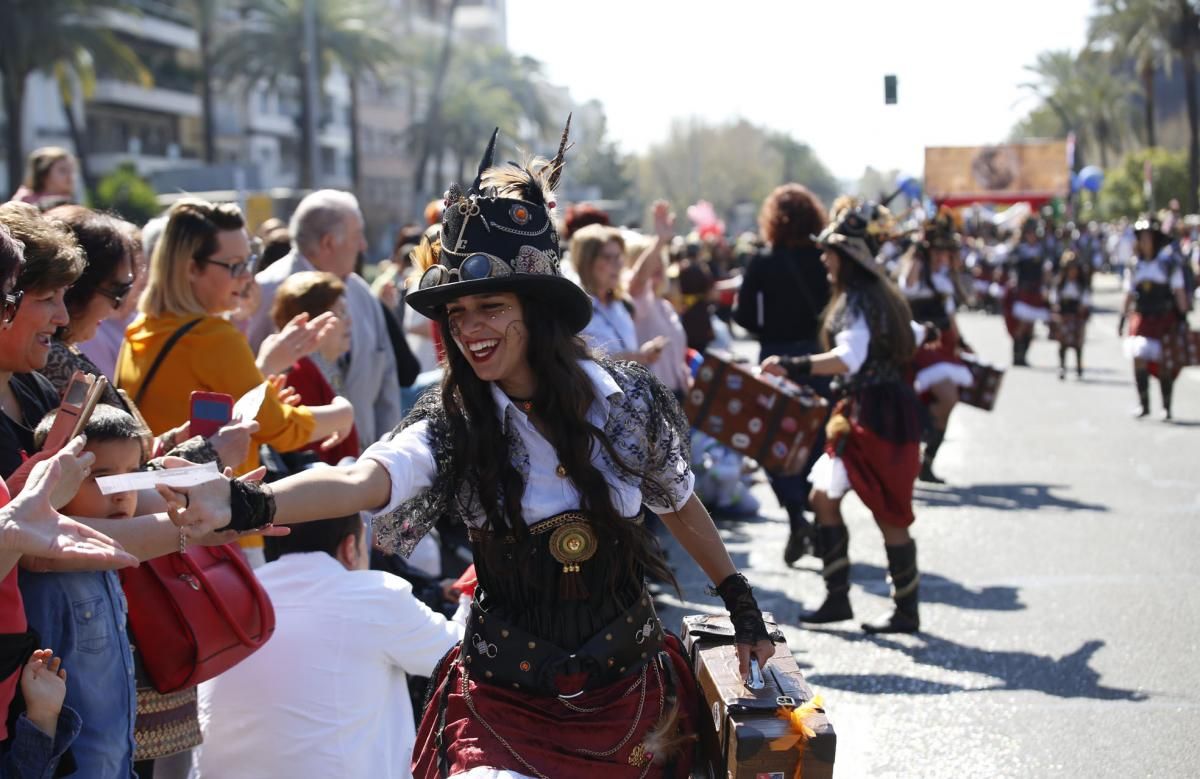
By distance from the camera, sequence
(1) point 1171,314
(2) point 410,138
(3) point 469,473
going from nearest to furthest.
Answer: (3) point 469,473 < (1) point 1171,314 < (2) point 410,138

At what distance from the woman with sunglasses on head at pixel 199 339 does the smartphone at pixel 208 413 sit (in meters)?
1.02

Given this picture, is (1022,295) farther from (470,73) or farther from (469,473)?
(470,73)

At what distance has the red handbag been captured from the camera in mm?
3648

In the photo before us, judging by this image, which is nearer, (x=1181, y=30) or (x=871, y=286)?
(x=871, y=286)

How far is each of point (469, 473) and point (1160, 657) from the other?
4470 mm

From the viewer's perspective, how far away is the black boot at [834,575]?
7324 millimetres

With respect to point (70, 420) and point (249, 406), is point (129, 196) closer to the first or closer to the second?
point (249, 406)

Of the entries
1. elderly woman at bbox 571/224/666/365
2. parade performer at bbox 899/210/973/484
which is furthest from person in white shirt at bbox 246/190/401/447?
parade performer at bbox 899/210/973/484

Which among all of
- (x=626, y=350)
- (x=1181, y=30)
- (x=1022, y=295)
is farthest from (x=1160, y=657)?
(x=1181, y=30)

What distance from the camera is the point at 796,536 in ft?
28.8

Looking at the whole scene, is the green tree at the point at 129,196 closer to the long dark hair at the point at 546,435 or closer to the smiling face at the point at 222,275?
the smiling face at the point at 222,275

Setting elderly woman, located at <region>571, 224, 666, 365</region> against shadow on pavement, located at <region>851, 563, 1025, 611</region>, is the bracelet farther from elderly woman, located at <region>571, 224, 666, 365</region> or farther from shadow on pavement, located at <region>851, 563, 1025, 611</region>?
shadow on pavement, located at <region>851, 563, 1025, 611</region>

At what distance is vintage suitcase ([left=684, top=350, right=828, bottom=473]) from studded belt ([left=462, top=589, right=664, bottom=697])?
4.39 metres

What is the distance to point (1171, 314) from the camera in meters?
15.1
